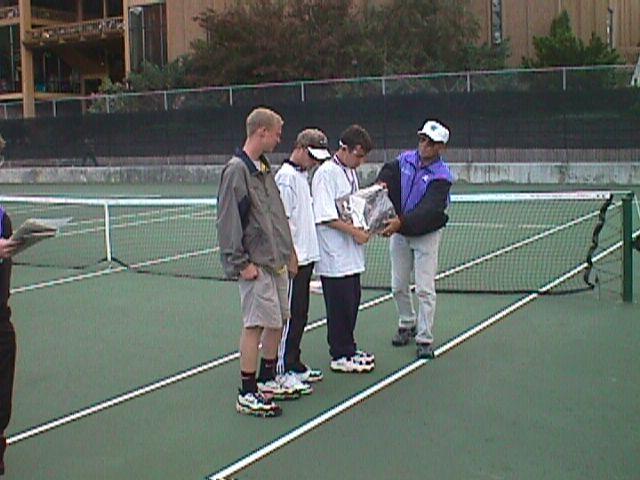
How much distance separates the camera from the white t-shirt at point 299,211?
22.8ft

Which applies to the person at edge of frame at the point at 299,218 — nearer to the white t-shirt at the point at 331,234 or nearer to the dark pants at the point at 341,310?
the white t-shirt at the point at 331,234

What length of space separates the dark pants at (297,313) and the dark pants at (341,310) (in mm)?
200

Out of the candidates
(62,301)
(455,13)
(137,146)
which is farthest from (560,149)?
(62,301)

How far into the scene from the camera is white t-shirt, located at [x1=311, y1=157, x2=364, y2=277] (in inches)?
288

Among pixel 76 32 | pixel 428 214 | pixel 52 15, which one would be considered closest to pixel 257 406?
pixel 428 214

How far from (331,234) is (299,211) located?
0.46 m

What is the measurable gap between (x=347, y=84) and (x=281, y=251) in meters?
26.3

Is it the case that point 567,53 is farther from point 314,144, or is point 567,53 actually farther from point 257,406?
point 257,406

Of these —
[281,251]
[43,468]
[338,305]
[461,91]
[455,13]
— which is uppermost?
[455,13]

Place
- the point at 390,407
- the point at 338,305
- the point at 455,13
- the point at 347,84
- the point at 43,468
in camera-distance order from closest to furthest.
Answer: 1. the point at 43,468
2. the point at 390,407
3. the point at 338,305
4. the point at 347,84
5. the point at 455,13

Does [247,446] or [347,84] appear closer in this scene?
[247,446]

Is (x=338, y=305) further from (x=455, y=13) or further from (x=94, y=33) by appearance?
(x=94, y=33)

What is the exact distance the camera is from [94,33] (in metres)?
54.3

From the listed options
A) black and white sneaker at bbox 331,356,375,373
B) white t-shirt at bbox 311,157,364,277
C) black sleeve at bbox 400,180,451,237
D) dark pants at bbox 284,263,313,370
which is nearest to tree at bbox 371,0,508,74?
black sleeve at bbox 400,180,451,237
